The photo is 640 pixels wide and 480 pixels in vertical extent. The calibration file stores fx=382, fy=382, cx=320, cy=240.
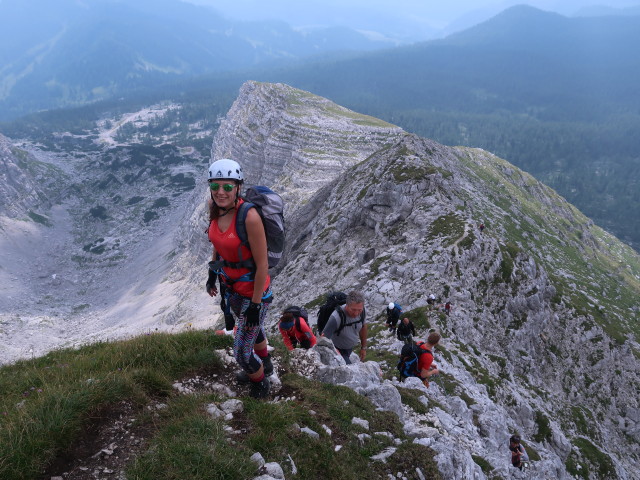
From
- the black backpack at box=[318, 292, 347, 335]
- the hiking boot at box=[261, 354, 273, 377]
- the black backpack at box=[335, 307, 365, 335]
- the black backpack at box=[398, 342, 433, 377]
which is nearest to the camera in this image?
the hiking boot at box=[261, 354, 273, 377]

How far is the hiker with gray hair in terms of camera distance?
13803mm

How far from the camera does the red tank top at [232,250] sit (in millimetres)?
7211

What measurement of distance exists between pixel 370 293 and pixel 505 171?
277ft

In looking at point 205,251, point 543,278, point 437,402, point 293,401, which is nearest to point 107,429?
point 293,401

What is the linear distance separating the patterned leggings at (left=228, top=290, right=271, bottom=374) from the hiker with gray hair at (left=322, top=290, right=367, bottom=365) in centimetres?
592

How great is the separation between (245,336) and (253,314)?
0.83m

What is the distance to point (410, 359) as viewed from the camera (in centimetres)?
1591

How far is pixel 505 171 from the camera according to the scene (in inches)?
3959

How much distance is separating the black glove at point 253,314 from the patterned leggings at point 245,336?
24 centimetres

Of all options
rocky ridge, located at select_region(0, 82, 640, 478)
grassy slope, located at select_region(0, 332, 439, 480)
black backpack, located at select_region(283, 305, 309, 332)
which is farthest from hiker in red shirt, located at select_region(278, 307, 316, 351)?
grassy slope, located at select_region(0, 332, 439, 480)

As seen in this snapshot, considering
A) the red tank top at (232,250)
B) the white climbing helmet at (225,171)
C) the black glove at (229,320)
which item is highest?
the white climbing helmet at (225,171)

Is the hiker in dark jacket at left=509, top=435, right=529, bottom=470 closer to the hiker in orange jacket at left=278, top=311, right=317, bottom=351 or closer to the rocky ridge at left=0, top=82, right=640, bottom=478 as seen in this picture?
the rocky ridge at left=0, top=82, right=640, bottom=478

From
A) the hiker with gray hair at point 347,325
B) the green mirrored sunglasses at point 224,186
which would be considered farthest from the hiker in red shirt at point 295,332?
the green mirrored sunglasses at point 224,186

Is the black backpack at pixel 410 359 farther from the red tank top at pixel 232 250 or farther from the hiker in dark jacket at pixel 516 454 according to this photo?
the red tank top at pixel 232 250
